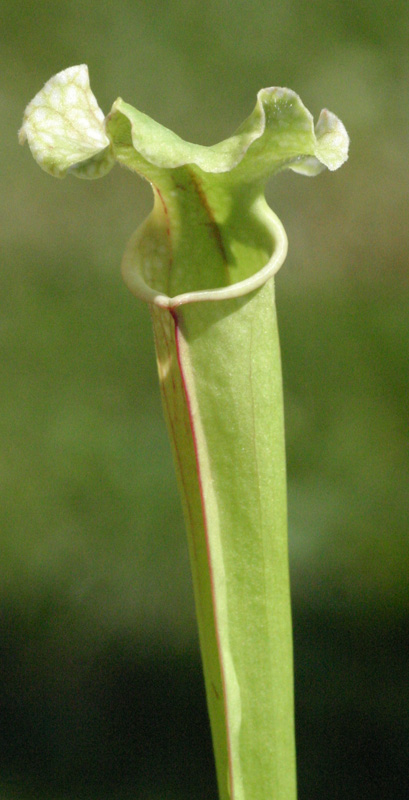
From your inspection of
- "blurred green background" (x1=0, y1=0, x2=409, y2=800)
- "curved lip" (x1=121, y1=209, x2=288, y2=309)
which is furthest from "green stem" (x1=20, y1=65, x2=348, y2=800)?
"blurred green background" (x1=0, y1=0, x2=409, y2=800)

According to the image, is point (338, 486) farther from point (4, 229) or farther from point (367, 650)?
point (4, 229)

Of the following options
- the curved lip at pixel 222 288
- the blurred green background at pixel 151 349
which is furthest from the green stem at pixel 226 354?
the blurred green background at pixel 151 349

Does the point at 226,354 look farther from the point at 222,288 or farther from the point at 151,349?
the point at 151,349

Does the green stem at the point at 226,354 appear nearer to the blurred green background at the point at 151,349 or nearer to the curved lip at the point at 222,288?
the curved lip at the point at 222,288

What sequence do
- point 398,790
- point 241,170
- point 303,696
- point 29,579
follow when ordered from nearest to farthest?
point 241,170, point 398,790, point 303,696, point 29,579

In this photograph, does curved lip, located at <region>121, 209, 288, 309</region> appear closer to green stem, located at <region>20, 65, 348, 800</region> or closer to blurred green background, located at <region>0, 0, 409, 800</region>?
green stem, located at <region>20, 65, 348, 800</region>

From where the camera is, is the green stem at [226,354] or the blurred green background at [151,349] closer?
the green stem at [226,354]

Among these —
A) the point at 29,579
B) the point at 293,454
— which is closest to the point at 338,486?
the point at 293,454
